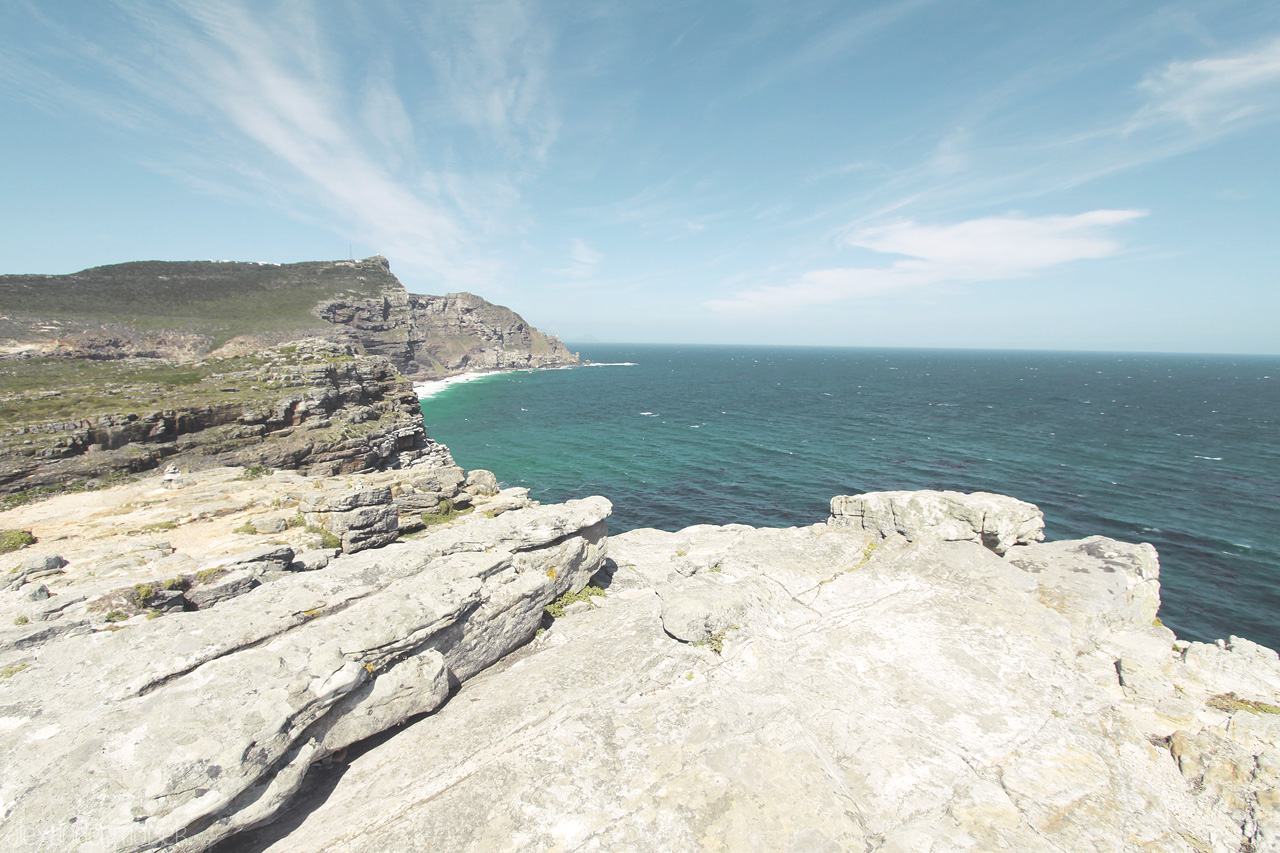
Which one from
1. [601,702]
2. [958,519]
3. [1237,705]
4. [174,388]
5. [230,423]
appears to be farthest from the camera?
[174,388]

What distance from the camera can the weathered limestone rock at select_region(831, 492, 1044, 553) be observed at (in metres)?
18.3

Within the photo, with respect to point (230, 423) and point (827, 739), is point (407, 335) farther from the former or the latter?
point (827, 739)

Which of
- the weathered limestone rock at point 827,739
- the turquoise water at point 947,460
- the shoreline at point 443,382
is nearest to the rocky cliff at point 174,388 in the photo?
the turquoise water at point 947,460

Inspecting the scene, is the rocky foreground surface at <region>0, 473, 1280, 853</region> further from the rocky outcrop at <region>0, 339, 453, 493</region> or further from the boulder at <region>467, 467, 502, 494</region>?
the rocky outcrop at <region>0, 339, 453, 493</region>

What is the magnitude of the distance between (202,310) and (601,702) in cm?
11587

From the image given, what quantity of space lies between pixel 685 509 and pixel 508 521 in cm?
3055

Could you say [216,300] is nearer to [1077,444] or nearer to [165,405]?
[165,405]

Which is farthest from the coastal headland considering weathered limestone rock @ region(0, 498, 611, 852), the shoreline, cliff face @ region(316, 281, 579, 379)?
the shoreline

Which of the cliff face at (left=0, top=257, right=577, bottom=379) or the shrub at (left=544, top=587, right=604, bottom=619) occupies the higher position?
the cliff face at (left=0, top=257, right=577, bottom=379)

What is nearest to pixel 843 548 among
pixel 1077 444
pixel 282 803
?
pixel 282 803

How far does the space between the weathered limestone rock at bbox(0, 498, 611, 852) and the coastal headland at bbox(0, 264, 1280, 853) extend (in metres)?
0.04

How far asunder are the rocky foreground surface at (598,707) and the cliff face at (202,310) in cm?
7376

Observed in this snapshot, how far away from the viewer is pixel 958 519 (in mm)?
18578

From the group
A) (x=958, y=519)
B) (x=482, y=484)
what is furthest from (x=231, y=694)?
(x=958, y=519)
